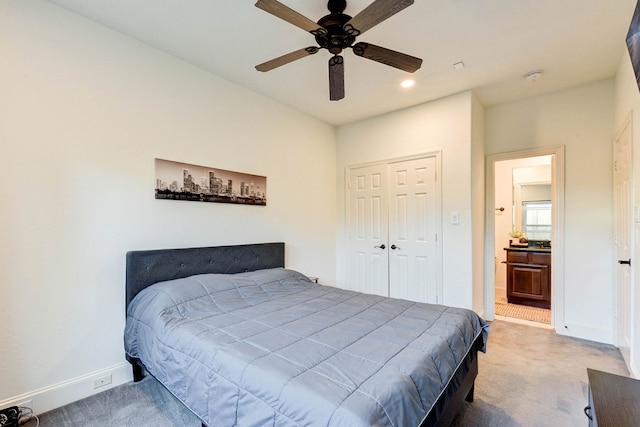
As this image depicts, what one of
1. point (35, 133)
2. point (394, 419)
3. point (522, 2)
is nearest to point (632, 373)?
point (394, 419)

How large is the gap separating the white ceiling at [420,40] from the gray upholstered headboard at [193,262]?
5.79 ft

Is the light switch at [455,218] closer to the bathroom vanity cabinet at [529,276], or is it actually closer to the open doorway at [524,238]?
the open doorway at [524,238]

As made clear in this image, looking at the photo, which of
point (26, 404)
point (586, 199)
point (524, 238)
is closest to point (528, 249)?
point (524, 238)

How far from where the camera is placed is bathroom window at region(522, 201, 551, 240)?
498cm

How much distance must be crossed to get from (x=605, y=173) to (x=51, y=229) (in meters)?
5.03

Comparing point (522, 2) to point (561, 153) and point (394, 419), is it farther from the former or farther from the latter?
point (394, 419)

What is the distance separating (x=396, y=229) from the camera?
3.92 metres

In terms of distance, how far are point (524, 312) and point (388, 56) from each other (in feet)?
13.3

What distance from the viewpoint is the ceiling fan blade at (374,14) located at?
152 centimetres

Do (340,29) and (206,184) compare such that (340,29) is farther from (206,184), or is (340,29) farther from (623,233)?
(623,233)

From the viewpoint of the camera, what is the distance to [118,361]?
7.50ft

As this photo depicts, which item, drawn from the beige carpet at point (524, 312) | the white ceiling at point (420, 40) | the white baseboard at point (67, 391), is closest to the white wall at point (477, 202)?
the white ceiling at point (420, 40)

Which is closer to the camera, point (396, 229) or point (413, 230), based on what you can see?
point (413, 230)

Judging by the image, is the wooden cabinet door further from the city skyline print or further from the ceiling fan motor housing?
the ceiling fan motor housing
